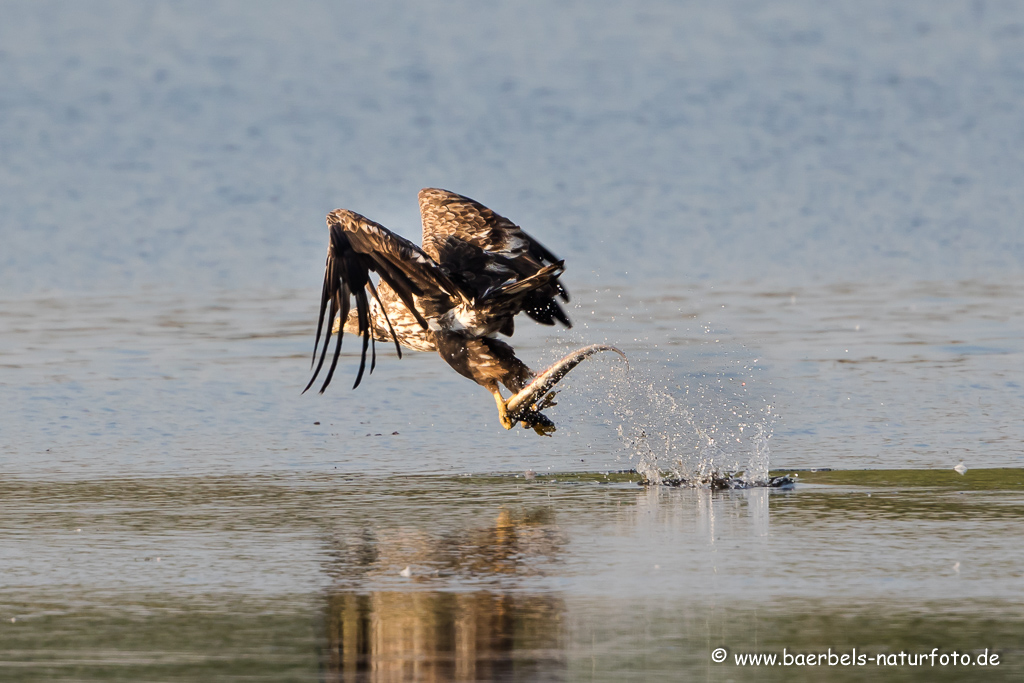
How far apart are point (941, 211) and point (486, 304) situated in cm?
944

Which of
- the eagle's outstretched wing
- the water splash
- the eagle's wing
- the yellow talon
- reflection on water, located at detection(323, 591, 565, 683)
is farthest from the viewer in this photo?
the eagle's outstretched wing

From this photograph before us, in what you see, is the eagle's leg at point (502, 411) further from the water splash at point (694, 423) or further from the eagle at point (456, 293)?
the water splash at point (694, 423)

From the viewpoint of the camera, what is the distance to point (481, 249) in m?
9.42

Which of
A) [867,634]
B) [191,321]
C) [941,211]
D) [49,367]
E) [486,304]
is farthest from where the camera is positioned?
[941,211]

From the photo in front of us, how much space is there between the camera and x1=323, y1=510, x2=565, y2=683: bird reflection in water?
511 cm

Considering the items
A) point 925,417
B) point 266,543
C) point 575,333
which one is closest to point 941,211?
point 575,333

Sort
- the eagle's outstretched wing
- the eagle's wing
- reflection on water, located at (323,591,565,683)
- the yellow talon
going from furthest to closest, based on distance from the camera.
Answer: the eagle's outstretched wing → the yellow talon → the eagle's wing → reflection on water, located at (323,591,565,683)

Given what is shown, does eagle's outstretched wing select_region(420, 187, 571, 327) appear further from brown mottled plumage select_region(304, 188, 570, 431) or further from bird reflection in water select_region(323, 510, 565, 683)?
bird reflection in water select_region(323, 510, 565, 683)

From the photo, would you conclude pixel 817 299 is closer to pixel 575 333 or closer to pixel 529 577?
pixel 575 333

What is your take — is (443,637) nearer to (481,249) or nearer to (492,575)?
(492,575)

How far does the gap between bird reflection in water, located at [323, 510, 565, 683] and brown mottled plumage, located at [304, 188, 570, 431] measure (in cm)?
150

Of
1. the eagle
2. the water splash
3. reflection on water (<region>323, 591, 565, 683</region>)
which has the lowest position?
reflection on water (<region>323, 591, 565, 683</region>)

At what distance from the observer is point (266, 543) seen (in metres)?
6.82

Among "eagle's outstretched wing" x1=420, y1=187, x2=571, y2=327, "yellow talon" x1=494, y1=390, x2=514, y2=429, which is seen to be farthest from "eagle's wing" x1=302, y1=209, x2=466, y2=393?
"yellow talon" x1=494, y1=390, x2=514, y2=429
